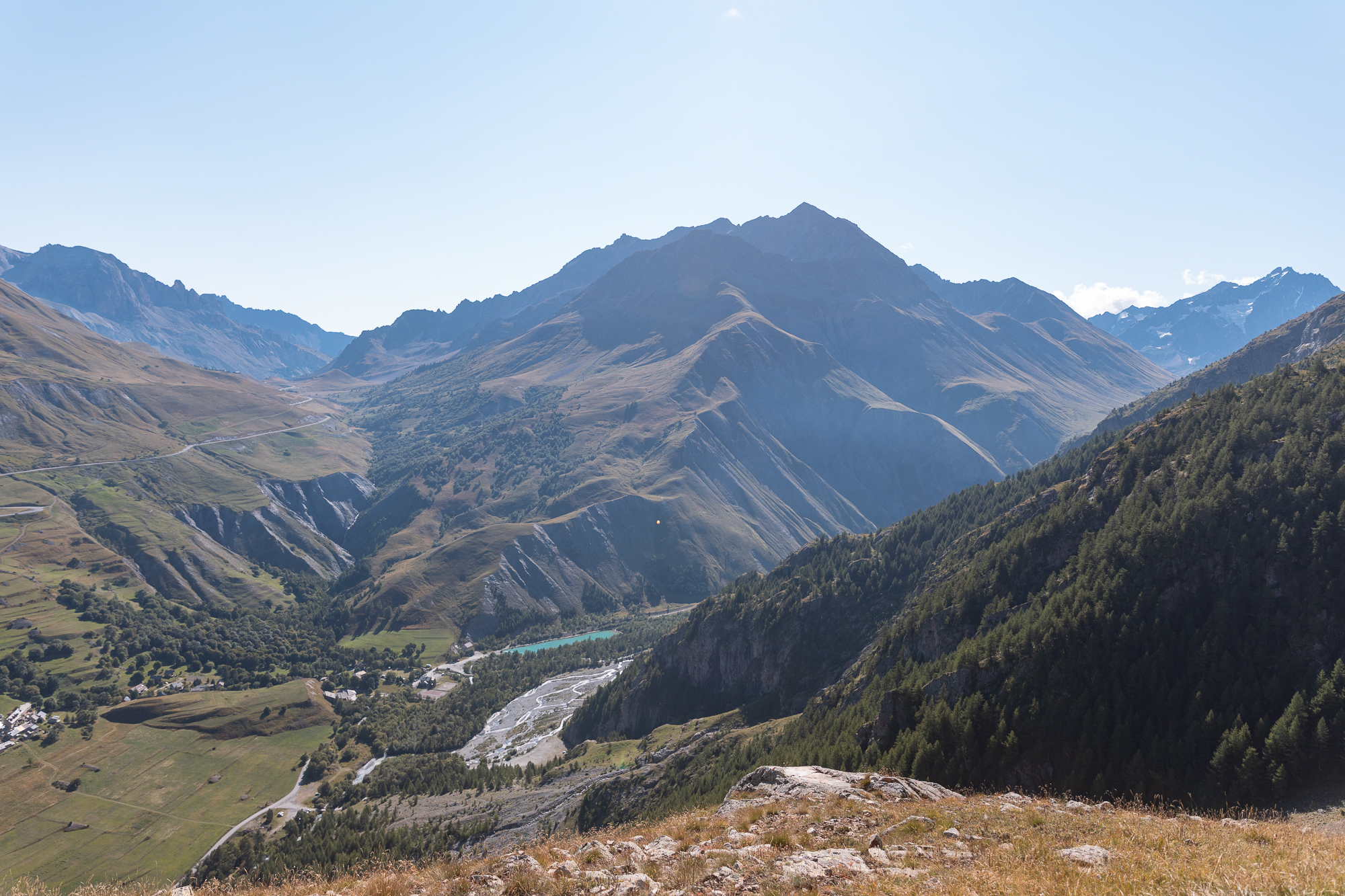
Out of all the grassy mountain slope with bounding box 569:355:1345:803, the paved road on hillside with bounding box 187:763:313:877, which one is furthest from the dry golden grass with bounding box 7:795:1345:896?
the paved road on hillside with bounding box 187:763:313:877

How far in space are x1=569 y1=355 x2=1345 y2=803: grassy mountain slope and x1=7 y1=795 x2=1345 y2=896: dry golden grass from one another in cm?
2594

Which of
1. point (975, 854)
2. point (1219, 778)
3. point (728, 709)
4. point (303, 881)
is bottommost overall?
point (728, 709)

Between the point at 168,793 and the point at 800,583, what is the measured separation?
176914 millimetres

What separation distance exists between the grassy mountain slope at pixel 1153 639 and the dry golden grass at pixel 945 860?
25.9 metres

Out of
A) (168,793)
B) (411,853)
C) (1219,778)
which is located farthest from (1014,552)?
(168,793)

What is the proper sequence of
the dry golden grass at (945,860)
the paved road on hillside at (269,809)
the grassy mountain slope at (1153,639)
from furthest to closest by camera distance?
the paved road on hillside at (269,809) → the grassy mountain slope at (1153,639) → the dry golden grass at (945,860)

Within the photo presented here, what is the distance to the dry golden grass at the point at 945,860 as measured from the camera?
18672 mm

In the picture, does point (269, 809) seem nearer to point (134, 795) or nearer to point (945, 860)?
point (134, 795)

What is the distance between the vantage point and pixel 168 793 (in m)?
166

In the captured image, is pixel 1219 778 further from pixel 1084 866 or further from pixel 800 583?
pixel 800 583

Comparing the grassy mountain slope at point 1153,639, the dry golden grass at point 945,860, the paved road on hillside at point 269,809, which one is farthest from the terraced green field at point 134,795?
the grassy mountain slope at point 1153,639

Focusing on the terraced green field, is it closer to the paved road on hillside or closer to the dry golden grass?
the paved road on hillside

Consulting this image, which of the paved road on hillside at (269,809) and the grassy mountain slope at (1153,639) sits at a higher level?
the grassy mountain slope at (1153,639)

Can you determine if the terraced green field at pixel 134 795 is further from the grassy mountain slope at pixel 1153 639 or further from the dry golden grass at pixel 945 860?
the grassy mountain slope at pixel 1153 639
